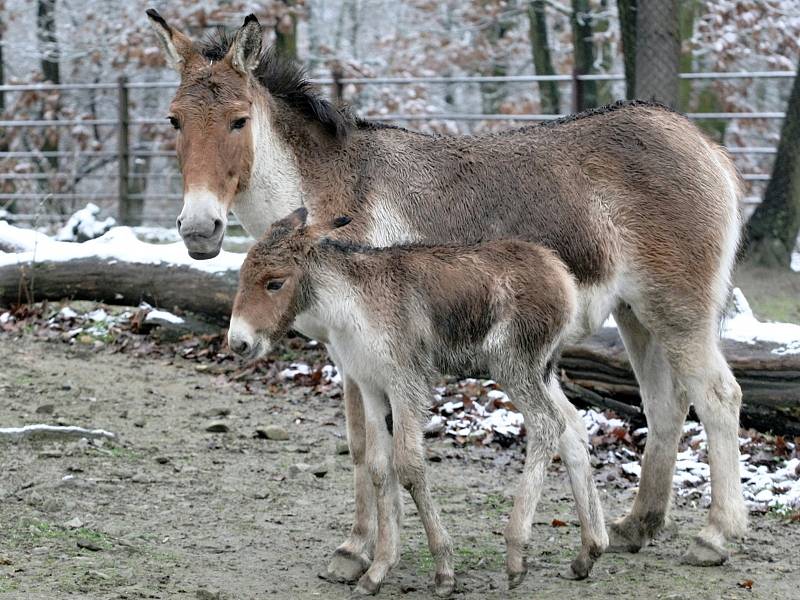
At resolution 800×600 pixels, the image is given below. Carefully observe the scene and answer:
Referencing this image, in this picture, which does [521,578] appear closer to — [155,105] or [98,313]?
[98,313]

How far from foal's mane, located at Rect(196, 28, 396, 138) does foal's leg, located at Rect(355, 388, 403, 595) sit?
1.52 m

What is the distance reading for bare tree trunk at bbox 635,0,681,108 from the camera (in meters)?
12.9

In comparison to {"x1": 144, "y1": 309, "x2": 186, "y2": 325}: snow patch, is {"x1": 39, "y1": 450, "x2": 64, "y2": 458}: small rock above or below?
above

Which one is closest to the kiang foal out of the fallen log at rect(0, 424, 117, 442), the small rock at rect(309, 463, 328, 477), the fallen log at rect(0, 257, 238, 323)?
the small rock at rect(309, 463, 328, 477)

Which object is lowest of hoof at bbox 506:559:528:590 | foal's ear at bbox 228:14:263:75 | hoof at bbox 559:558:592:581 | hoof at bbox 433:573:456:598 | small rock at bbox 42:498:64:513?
small rock at bbox 42:498:64:513

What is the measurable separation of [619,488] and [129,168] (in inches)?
507

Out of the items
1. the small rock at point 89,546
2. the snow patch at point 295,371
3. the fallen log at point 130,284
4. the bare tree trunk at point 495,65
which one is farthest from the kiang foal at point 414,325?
the bare tree trunk at point 495,65

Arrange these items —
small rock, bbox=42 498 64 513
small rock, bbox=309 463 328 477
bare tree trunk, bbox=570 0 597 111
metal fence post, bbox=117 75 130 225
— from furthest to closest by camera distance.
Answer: bare tree trunk, bbox=570 0 597 111 < metal fence post, bbox=117 75 130 225 < small rock, bbox=309 463 328 477 < small rock, bbox=42 498 64 513

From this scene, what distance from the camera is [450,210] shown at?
603 cm

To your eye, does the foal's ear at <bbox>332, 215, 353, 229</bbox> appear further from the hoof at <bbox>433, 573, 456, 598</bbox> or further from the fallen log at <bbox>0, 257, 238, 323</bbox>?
the fallen log at <bbox>0, 257, 238, 323</bbox>

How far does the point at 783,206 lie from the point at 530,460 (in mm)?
9532

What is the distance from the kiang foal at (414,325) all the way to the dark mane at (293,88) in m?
0.81

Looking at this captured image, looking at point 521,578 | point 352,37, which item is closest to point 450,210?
point 521,578

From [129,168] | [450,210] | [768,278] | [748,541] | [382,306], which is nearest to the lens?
[382,306]
